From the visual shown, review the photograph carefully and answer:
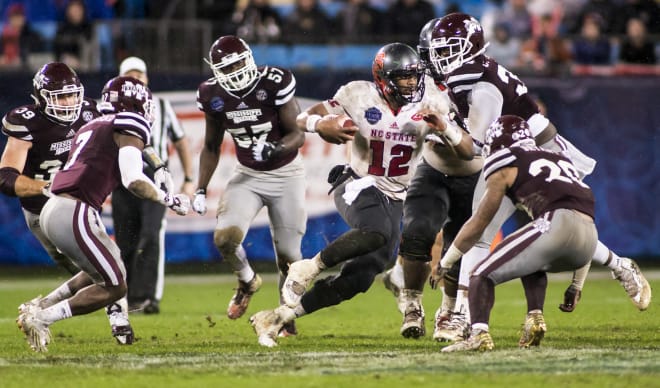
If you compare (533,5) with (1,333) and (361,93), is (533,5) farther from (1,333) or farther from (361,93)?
(1,333)

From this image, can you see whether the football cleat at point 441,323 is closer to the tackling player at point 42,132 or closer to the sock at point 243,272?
the sock at point 243,272

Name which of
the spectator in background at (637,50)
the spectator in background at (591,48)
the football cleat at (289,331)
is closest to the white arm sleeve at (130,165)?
the football cleat at (289,331)

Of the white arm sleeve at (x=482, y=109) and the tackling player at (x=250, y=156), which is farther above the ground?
the white arm sleeve at (x=482, y=109)

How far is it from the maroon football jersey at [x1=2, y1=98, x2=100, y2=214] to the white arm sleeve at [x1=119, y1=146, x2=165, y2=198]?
1.09 metres

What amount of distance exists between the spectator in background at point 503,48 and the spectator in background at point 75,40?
4604 mm

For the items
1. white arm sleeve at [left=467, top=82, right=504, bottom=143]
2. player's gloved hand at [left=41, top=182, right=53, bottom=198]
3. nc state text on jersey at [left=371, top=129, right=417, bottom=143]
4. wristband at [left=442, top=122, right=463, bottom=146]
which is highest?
white arm sleeve at [left=467, top=82, right=504, bottom=143]

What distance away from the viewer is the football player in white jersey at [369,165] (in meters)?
6.82

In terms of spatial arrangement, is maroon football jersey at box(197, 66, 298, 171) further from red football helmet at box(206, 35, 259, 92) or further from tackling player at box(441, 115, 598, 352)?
tackling player at box(441, 115, 598, 352)

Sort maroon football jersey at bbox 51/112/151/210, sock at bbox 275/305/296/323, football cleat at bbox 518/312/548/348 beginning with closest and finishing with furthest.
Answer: football cleat at bbox 518/312/548/348
maroon football jersey at bbox 51/112/151/210
sock at bbox 275/305/296/323

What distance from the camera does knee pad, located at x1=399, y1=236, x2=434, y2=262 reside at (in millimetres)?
7148

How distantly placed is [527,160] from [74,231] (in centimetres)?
260

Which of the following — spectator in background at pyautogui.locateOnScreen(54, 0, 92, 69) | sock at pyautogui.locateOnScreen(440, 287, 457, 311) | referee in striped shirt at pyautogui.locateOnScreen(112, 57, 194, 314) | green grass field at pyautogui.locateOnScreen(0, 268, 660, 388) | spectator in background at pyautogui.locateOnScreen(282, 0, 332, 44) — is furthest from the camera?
spectator in background at pyautogui.locateOnScreen(282, 0, 332, 44)

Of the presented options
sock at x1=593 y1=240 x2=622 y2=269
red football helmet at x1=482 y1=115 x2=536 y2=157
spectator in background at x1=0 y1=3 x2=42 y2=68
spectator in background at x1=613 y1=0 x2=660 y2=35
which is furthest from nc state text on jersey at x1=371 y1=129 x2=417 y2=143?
spectator in background at x1=613 y1=0 x2=660 y2=35

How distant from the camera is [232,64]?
761 centimetres
